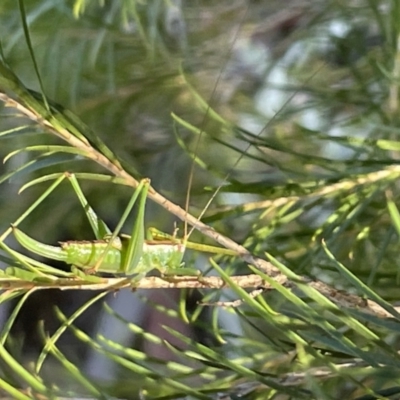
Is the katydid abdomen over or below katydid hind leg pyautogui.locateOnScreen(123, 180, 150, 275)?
below

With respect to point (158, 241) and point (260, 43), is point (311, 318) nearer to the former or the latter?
point (158, 241)

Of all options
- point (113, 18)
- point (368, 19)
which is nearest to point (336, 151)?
point (368, 19)

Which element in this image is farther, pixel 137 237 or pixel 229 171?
pixel 229 171

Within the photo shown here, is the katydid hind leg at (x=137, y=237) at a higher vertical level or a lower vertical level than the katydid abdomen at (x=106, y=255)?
higher

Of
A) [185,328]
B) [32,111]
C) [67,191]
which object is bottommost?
[185,328]
